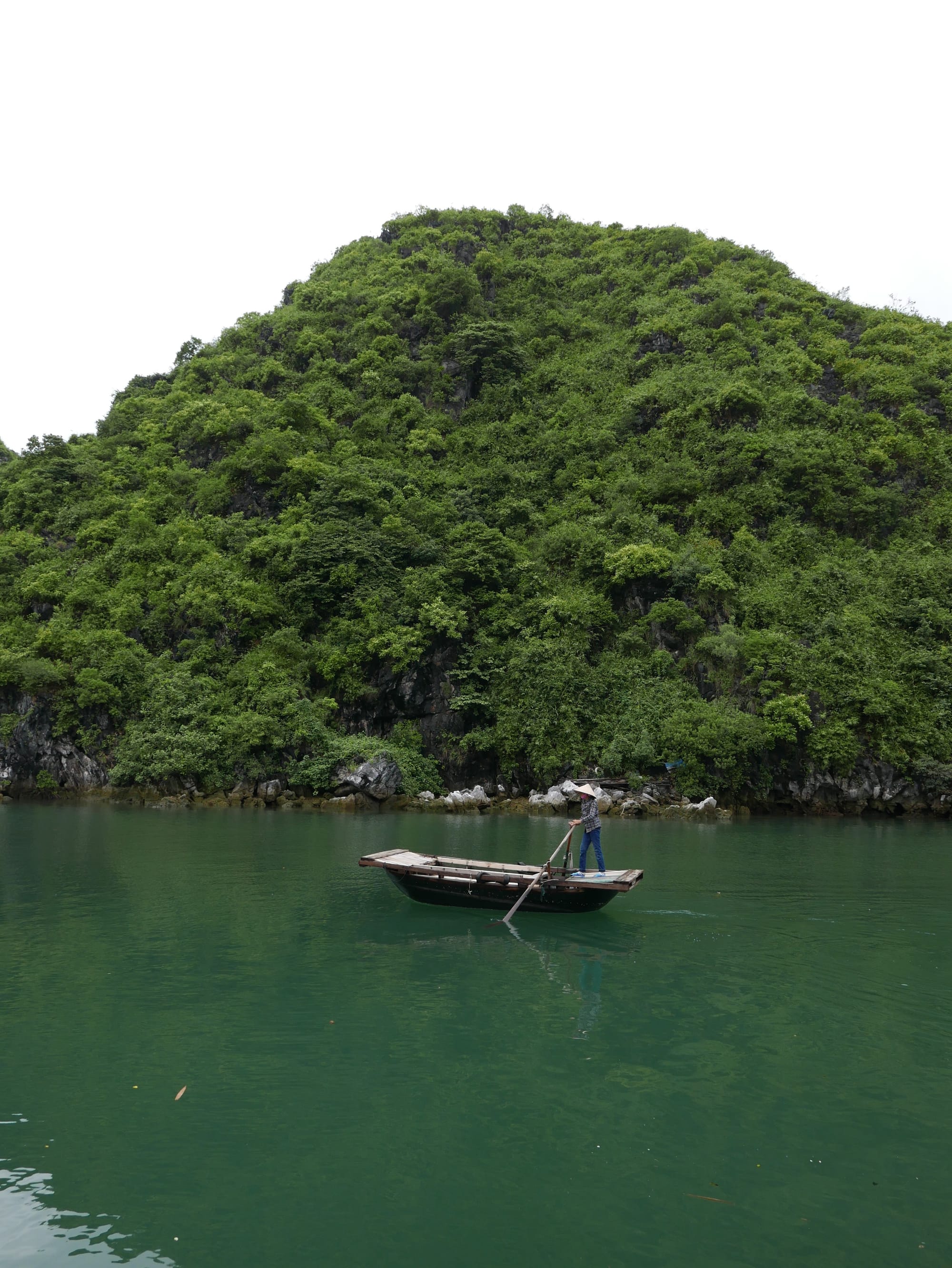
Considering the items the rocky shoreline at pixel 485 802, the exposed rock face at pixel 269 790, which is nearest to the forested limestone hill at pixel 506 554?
the exposed rock face at pixel 269 790

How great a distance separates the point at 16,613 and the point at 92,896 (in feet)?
115

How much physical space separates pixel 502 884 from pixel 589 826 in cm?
207

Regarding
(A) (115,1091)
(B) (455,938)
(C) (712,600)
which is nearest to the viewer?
(A) (115,1091)

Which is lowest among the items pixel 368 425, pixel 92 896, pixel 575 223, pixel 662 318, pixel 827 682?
pixel 92 896

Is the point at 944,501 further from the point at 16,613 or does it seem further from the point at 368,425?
the point at 16,613

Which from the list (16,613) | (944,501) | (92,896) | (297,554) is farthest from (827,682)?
(16,613)

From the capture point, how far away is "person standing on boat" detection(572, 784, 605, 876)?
15164 millimetres

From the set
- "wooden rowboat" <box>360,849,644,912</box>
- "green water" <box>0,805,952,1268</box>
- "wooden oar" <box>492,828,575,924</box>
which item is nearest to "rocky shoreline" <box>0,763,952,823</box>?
"green water" <box>0,805,952,1268</box>

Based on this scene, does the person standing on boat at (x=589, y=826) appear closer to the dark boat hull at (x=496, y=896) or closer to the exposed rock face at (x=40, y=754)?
the dark boat hull at (x=496, y=896)

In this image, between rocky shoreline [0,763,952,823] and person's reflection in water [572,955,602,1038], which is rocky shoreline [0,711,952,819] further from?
person's reflection in water [572,955,602,1038]

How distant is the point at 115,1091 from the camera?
7.48 meters

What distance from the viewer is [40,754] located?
4103cm

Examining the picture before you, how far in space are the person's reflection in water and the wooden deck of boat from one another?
1.97 meters

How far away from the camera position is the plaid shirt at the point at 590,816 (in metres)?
15.5
